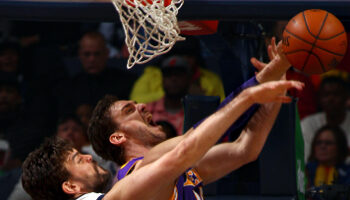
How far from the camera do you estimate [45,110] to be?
6934 millimetres

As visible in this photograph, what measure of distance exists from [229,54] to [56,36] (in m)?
3.08

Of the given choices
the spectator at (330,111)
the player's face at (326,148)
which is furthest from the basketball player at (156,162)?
the spectator at (330,111)

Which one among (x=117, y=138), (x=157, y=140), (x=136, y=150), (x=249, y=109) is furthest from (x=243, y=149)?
(x=117, y=138)

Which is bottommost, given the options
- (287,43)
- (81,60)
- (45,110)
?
(45,110)

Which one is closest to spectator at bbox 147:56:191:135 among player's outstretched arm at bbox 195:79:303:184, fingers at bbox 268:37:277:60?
player's outstretched arm at bbox 195:79:303:184

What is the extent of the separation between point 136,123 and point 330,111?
2.95 m

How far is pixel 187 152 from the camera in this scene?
324 centimetres

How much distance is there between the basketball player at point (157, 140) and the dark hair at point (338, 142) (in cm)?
245

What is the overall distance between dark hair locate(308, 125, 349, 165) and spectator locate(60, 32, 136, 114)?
6.48 ft

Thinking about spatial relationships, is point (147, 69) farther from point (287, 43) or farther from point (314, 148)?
point (287, 43)

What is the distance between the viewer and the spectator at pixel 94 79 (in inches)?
271

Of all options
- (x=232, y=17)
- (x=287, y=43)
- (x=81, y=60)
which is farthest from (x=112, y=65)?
(x=287, y=43)

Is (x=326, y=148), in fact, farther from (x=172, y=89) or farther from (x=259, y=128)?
(x=259, y=128)

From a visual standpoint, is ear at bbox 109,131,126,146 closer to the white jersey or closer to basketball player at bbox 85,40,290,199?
basketball player at bbox 85,40,290,199
